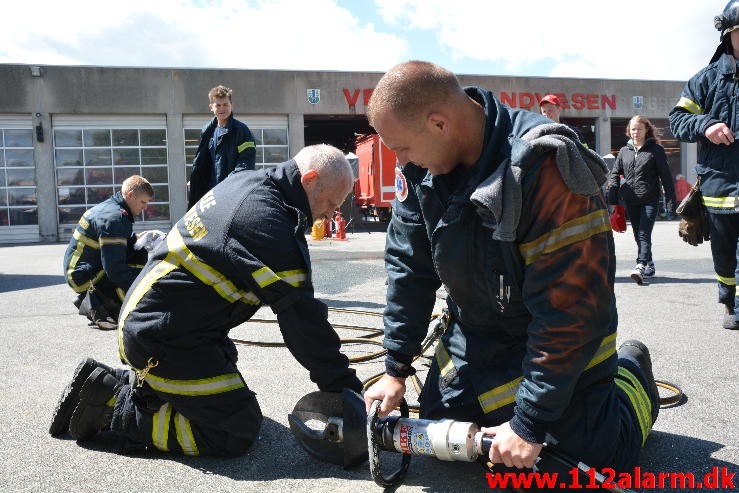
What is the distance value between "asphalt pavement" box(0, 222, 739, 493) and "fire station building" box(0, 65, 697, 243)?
16079mm

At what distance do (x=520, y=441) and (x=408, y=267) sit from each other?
A: 32.0 inches

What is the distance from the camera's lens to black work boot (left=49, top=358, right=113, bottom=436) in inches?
111

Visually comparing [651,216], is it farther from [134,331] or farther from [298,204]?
[134,331]

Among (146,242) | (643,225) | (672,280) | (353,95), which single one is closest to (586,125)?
(353,95)

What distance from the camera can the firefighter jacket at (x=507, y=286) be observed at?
188 cm

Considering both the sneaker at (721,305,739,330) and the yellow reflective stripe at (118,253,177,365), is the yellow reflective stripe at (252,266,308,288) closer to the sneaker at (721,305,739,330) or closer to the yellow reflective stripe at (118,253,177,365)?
the yellow reflective stripe at (118,253,177,365)

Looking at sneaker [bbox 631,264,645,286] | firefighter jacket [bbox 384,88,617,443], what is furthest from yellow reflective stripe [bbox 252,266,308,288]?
sneaker [bbox 631,264,645,286]

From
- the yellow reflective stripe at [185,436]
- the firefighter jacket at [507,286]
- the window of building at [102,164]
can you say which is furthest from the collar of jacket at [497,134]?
the window of building at [102,164]

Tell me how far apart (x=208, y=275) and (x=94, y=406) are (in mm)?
811

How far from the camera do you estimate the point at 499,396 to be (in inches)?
89.4

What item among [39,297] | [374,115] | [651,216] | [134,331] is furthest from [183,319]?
[651,216]

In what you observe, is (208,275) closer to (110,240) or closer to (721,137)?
(110,240)

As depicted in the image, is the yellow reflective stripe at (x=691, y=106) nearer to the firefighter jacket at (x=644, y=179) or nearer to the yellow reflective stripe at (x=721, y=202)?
the yellow reflective stripe at (x=721, y=202)

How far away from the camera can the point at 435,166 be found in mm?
2127
